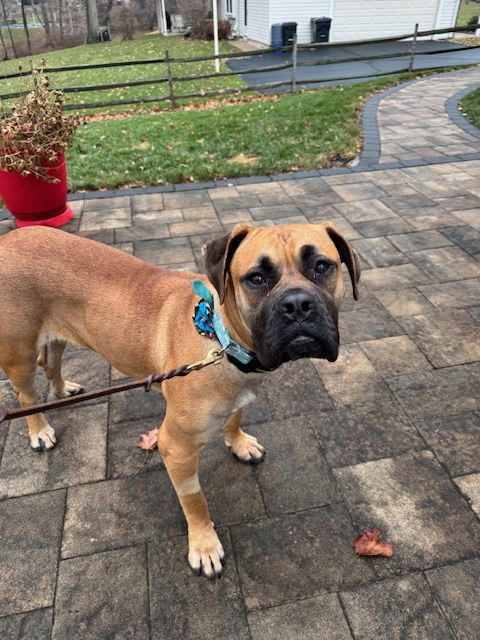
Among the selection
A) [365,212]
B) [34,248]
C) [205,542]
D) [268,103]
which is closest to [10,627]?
[205,542]

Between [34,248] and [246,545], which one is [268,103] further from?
[246,545]

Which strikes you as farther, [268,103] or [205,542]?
[268,103]

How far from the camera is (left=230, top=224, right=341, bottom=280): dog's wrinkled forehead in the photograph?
2250mm

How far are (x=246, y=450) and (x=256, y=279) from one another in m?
1.51

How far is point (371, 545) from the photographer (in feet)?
8.93

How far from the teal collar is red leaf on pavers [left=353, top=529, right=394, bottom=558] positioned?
137cm

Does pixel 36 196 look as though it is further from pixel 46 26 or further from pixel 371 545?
pixel 46 26

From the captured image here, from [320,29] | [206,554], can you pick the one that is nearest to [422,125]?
[206,554]

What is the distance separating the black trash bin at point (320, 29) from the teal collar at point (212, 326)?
26.0 metres

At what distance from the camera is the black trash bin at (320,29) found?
23375 millimetres

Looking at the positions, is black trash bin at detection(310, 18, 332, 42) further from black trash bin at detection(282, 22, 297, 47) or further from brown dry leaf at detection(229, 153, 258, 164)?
brown dry leaf at detection(229, 153, 258, 164)

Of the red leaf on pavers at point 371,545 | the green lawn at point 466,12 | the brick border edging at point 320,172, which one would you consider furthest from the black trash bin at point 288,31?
the red leaf on pavers at point 371,545

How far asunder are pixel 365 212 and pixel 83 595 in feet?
19.3

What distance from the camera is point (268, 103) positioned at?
12.7 m
